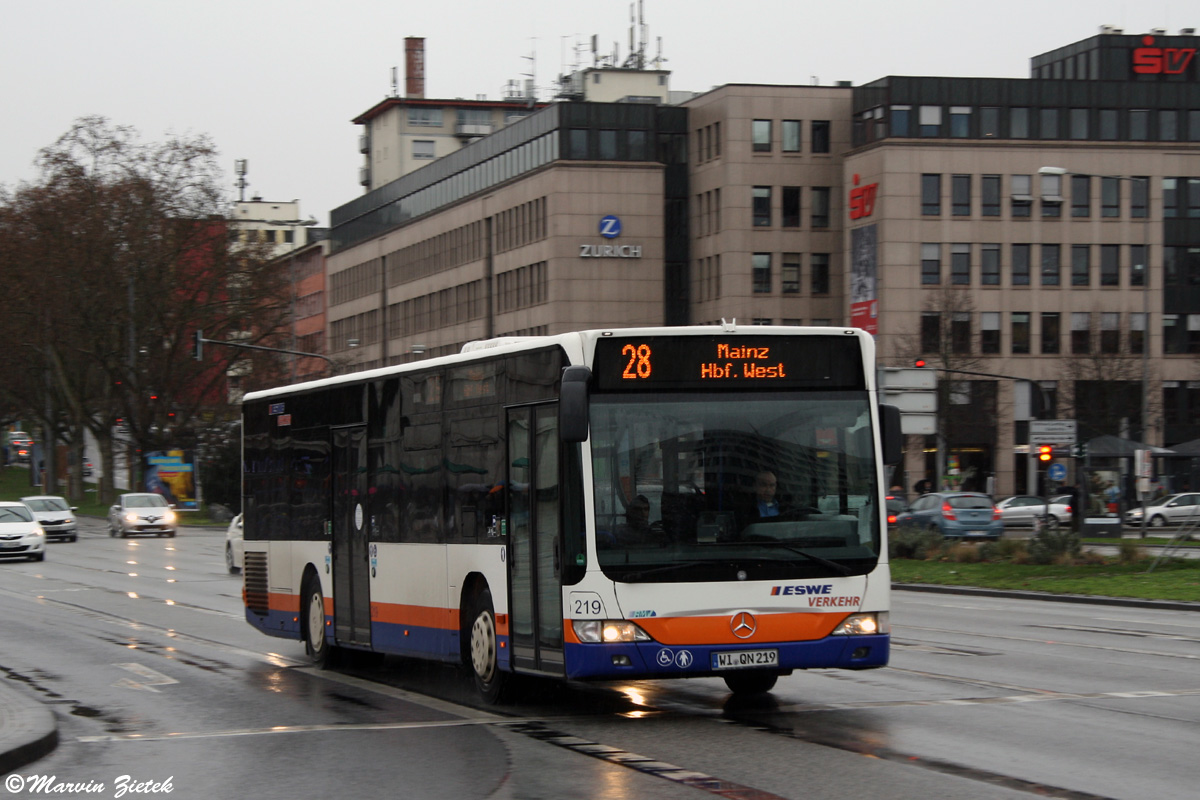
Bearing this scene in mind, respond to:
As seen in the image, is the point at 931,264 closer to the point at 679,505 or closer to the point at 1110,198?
the point at 1110,198

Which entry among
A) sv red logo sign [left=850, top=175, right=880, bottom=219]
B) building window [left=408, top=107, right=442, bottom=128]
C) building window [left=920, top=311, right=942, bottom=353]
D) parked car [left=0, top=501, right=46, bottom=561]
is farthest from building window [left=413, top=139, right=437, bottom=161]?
parked car [left=0, top=501, right=46, bottom=561]

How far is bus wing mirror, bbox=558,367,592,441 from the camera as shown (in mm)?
10906

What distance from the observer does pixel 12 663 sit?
17.4 m

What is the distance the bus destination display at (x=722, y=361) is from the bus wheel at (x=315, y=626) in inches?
241

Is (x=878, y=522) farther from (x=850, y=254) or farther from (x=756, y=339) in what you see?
(x=850, y=254)

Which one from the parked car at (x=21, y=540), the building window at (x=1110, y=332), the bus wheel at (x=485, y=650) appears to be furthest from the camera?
the building window at (x=1110, y=332)

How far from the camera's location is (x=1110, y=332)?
260 feet

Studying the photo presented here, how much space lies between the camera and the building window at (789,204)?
288 ft

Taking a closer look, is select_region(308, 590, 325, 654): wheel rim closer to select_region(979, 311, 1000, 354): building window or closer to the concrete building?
the concrete building

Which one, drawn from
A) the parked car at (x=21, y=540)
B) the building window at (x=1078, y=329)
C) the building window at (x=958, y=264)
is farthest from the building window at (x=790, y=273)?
the parked car at (x=21, y=540)

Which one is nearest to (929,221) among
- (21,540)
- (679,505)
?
(21,540)

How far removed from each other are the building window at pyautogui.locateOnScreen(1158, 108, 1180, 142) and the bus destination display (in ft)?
254

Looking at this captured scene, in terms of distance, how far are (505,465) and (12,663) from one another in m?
7.45

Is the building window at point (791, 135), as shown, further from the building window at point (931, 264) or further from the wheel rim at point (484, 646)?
the wheel rim at point (484, 646)
